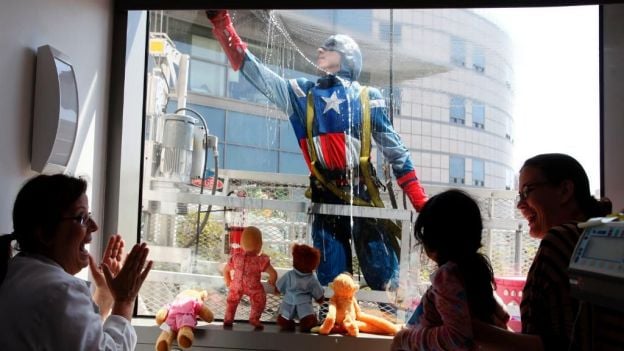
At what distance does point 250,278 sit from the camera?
2.11 metres

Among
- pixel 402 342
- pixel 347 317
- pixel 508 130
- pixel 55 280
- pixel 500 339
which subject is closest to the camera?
pixel 55 280

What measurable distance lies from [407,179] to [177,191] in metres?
0.96

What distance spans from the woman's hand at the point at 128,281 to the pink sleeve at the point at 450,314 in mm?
790

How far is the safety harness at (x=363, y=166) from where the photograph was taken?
2240mm

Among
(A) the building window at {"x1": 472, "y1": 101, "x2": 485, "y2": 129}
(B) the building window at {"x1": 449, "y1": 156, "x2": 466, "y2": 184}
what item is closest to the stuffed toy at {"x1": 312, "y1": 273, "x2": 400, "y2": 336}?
(B) the building window at {"x1": 449, "y1": 156, "x2": 466, "y2": 184}

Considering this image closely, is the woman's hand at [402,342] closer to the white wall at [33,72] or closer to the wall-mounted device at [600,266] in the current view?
the wall-mounted device at [600,266]

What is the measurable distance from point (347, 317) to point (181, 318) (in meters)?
0.62

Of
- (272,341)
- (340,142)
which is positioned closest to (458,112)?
(340,142)

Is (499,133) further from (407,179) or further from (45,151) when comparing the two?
(45,151)

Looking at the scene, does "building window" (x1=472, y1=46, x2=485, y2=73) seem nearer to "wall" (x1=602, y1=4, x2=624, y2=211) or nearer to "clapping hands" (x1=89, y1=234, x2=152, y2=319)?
"wall" (x1=602, y1=4, x2=624, y2=211)

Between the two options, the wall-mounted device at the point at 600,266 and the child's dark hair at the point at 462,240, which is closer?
the wall-mounted device at the point at 600,266

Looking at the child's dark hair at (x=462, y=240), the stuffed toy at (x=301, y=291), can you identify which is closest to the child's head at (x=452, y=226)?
the child's dark hair at (x=462, y=240)

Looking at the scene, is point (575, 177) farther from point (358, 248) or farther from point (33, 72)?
point (33, 72)

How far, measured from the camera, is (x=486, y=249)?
2152 mm
